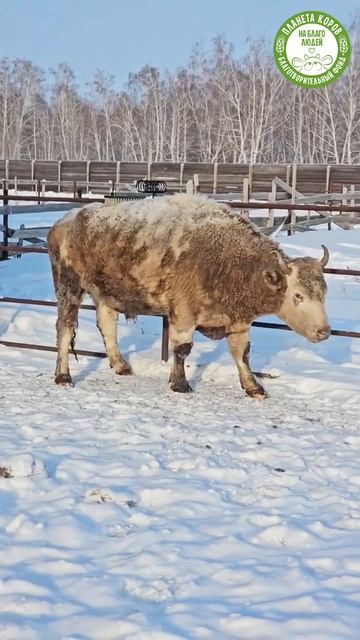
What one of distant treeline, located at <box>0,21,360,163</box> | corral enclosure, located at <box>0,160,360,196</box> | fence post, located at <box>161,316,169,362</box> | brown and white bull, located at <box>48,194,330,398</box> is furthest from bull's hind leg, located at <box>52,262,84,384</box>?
distant treeline, located at <box>0,21,360,163</box>

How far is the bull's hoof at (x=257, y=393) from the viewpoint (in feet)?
18.3

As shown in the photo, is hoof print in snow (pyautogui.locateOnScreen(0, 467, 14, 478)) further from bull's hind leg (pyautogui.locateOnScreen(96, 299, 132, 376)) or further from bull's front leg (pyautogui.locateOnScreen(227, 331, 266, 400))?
bull's hind leg (pyautogui.locateOnScreen(96, 299, 132, 376))

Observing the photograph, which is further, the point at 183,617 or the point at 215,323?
the point at 215,323

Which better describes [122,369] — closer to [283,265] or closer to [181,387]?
[181,387]

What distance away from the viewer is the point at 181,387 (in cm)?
573

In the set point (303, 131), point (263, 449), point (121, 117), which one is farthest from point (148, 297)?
point (121, 117)

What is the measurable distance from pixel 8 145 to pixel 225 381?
52.7 metres

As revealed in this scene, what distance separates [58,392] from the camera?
5555 millimetres

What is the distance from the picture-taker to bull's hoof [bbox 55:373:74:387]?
5.83 m

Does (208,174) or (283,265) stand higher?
(208,174)

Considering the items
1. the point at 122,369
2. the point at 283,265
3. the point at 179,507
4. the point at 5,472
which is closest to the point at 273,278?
the point at 283,265

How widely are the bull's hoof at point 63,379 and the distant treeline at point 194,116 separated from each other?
36882mm

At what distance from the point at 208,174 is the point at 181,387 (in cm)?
2930

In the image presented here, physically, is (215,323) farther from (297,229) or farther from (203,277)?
(297,229)
